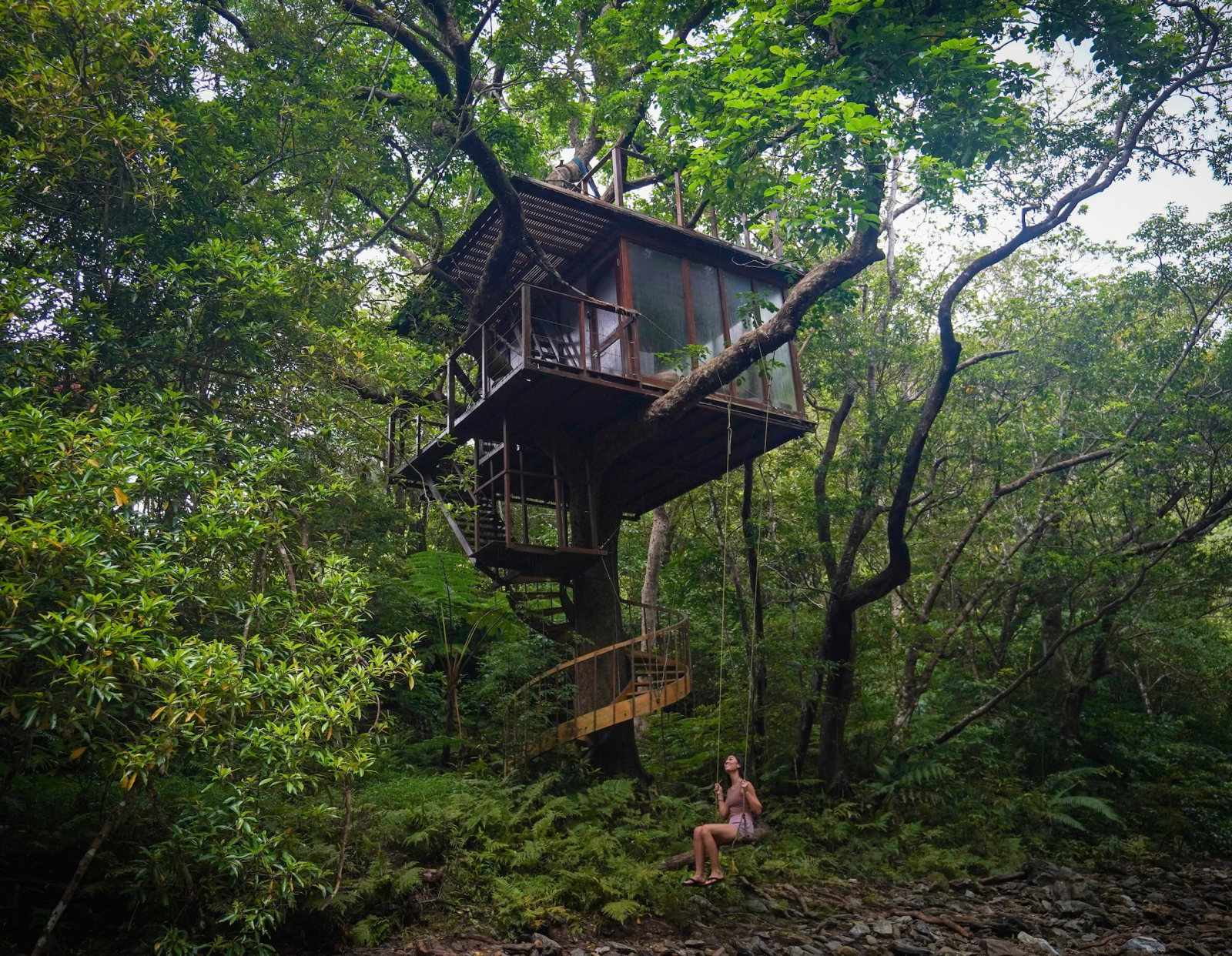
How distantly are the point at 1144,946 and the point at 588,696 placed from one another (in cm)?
678

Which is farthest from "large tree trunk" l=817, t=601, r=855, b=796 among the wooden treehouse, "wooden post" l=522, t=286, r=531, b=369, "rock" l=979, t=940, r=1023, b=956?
"wooden post" l=522, t=286, r=531, b=369

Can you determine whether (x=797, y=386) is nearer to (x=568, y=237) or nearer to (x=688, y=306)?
(x=688, y=306)

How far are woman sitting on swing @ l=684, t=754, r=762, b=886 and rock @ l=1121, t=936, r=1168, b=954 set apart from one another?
361 cm

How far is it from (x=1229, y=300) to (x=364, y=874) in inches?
679

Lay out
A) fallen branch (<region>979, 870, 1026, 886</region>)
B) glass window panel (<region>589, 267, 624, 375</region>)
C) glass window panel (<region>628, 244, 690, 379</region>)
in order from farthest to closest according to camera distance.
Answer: glass window panel (<region>628, 244, 690, 379</region>) < glass window panel (<region>589, 267, 624, 375</region>) < fallen branch (<region>979, 870, 1026, 886</region>)

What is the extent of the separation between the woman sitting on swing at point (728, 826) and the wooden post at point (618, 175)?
336 inches

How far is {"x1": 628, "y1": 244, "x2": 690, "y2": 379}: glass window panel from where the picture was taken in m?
12.0

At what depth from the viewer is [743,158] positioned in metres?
8.87

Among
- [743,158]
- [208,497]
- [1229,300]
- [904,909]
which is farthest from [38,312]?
[1229,300]

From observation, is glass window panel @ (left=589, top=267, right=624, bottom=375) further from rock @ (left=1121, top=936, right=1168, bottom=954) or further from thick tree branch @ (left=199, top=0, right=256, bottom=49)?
rock @ (left=1121, top=936, right=1168, bottom=954)

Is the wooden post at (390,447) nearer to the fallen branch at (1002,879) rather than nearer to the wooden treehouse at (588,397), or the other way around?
the wooden treehouse at (588,397)

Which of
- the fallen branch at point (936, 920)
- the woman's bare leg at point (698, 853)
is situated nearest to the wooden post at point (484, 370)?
the woman's bare leg at point (698, 853)

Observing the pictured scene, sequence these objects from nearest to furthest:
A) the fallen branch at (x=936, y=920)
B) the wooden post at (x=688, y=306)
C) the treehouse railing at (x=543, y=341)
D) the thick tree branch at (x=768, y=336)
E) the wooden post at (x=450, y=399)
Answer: the fallen branch at (x=936, y=920), the thick tree branch at (x=768, y=336), the treehouse railing at (x=543, y=341), the wooden post at (x=450, y=399), the wooden post at (x=688, y=306)

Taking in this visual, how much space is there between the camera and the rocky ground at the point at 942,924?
23.2 feet
